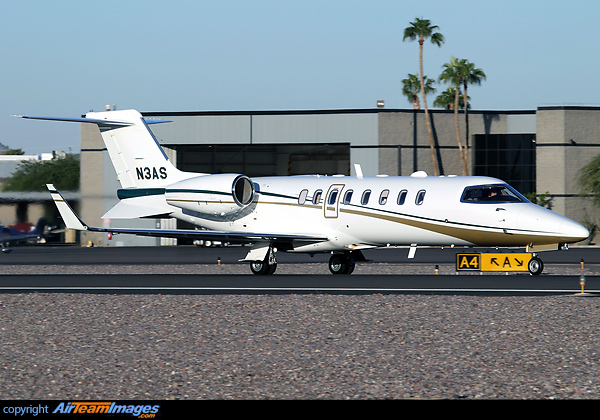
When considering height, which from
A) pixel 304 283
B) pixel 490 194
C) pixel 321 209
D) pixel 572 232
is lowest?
pixel 304 283

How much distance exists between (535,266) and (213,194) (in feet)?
33.4

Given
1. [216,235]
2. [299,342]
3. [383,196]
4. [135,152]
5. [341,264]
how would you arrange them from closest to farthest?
[299,342]
[383,196]
[216,235]
[341,264]
[135,152]

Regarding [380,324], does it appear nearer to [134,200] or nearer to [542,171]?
[134,200]

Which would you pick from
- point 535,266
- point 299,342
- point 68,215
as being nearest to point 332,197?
point 535,266

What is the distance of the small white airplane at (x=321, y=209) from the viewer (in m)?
23.8

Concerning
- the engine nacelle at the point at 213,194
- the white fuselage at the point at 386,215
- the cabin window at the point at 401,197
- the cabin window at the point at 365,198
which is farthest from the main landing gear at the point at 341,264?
the engine nacelle at the point at 213,194

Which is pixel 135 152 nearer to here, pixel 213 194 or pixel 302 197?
pixel 213 194

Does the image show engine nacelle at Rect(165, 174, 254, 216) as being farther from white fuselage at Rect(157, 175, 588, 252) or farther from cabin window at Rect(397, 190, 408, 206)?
cabin window at Rect(397, 190, 408, 206)

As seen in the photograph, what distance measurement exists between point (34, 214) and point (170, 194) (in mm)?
14259

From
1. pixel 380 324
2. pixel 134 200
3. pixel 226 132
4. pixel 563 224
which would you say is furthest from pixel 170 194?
pixel 226 132

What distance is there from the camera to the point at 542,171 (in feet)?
195

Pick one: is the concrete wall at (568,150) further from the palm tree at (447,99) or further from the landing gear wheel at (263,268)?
the landing gear wheel at (263,268)

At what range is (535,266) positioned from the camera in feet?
78.6

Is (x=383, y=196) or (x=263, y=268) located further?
(x=263, y=268)
